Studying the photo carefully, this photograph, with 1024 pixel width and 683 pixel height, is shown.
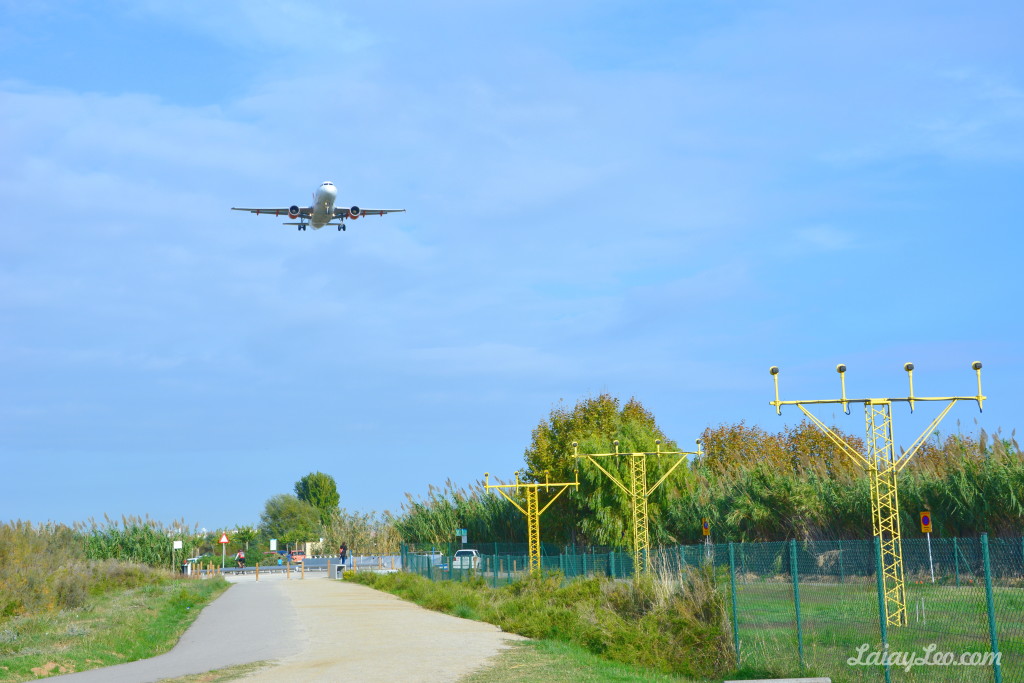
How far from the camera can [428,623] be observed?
27.2m

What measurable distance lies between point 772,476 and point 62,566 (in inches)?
1108

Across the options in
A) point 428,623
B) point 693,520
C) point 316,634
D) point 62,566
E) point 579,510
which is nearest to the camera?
point 316,634

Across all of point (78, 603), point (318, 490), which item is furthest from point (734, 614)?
point (318, 490)

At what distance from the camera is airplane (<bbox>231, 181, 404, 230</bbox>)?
4441 centimetres

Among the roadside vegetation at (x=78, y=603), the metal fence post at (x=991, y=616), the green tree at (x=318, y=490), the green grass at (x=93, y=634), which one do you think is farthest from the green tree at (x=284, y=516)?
the metal fence post at (x=991, y=616)

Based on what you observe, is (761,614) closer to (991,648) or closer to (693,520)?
→ (991,648)

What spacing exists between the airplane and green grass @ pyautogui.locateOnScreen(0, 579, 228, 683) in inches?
692

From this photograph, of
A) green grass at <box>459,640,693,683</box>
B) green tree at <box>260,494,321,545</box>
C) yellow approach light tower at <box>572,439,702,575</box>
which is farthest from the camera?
green tree at <box>260,494,321,545</box>

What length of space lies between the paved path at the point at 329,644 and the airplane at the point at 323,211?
17677 millimetres

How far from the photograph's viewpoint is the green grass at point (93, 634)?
1891 cm

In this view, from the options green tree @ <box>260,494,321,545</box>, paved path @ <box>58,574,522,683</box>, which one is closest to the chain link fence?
paved path @ <box>58,574,522,683</box>

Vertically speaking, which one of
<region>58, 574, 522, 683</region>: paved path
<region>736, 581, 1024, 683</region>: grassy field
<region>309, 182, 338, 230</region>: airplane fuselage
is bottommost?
<region>58, 574, 522, 683</region>: paved path

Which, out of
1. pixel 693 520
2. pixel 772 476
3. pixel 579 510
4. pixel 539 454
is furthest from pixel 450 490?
pixel 772 476

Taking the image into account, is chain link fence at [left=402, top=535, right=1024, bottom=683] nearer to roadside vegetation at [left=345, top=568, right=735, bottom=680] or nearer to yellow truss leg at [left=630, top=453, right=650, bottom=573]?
roadside vegetation at [left=345, top=568, right=735, bottom=680]
